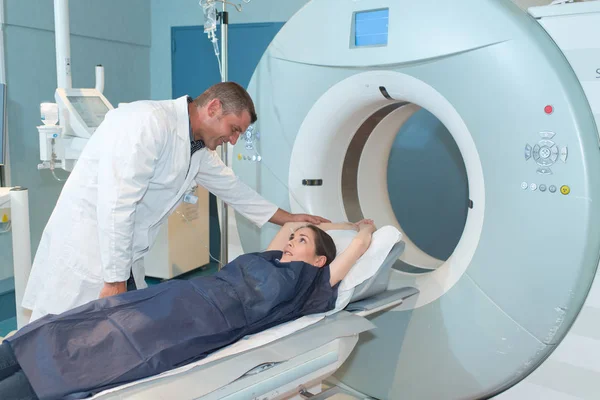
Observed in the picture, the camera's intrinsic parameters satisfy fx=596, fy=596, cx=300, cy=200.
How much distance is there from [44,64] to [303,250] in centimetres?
228

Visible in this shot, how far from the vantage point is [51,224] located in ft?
6.04

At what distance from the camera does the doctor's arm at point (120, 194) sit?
158 cm

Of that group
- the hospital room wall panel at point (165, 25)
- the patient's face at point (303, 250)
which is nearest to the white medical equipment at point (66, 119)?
the patient's face at point (303, 250)

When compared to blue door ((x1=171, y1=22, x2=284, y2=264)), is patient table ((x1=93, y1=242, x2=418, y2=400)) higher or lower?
lower

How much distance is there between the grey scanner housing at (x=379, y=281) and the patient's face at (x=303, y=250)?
0.18 m

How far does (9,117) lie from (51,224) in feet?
5.50

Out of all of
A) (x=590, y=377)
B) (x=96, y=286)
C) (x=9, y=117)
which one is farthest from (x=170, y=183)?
(x=9, y=117)

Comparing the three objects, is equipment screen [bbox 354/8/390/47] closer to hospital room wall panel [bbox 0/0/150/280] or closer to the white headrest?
the white headrest

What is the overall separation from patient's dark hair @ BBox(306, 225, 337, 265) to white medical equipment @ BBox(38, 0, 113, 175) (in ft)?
3.67

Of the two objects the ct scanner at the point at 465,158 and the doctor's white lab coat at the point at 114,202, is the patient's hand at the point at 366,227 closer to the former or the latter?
the ct scanner at the point at 465,158

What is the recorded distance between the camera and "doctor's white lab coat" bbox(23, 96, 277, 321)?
1588 mm

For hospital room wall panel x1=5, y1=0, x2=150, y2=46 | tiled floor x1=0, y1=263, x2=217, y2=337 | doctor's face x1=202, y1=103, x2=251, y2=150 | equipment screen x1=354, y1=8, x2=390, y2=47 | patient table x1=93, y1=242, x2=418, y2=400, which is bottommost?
tiled floor x1=0, y1=263, x2=217, y2=337

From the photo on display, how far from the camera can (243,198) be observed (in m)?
2.13

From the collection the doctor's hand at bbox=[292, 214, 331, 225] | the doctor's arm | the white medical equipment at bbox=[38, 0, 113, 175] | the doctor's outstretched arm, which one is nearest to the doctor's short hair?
the doctor's arm
